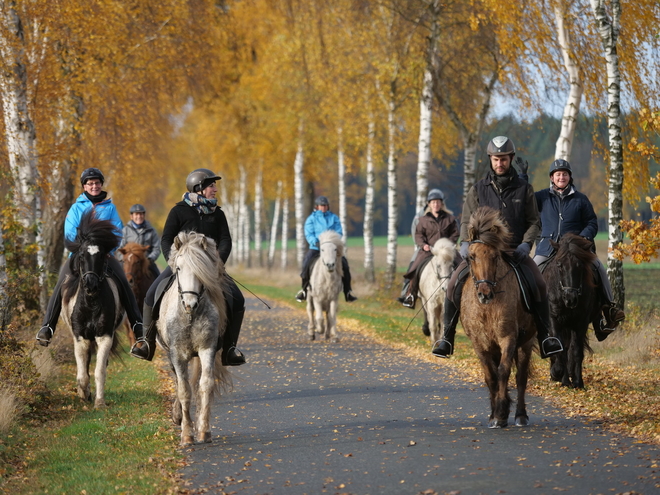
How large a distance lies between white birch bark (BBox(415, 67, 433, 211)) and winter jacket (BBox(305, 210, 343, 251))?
6560 mm

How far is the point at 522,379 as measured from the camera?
30.5ft

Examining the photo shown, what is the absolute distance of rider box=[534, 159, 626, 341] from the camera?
1188cm

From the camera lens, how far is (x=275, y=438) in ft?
29.1

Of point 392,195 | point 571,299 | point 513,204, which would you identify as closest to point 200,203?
point 513,204

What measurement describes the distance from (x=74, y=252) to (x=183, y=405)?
11.8ft

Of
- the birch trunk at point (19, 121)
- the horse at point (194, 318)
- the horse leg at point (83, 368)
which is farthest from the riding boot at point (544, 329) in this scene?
the birch trunk at point (19, 121)

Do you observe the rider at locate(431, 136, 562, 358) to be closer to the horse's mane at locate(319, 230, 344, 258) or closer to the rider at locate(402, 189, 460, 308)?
the rider at locate(402, 189, 460, 308)

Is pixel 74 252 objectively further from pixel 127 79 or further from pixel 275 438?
pixel 127 79

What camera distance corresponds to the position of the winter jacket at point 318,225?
19.0m

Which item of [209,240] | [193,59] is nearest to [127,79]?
[193,59]

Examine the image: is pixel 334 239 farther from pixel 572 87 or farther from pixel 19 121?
pixel 19 121

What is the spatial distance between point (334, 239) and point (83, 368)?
751 centimetres

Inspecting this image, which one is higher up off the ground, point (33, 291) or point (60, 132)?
point (60, 132)

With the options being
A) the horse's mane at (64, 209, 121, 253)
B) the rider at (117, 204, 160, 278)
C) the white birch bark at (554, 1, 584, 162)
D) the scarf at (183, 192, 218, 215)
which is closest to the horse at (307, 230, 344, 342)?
the rider at (117, 204, 160, 278)
